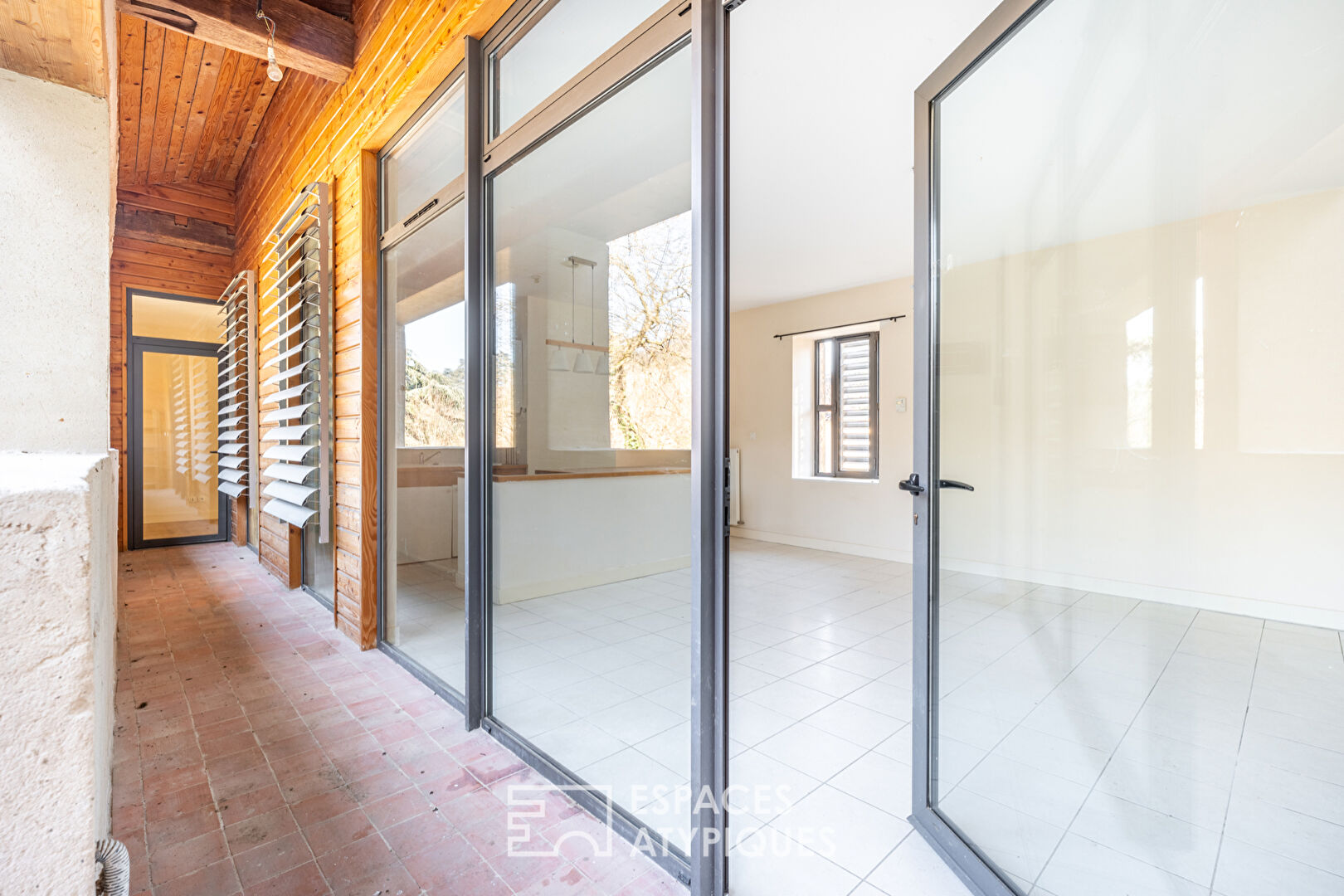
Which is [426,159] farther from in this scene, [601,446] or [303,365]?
[601,446]

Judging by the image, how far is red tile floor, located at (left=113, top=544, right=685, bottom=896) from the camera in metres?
1.51

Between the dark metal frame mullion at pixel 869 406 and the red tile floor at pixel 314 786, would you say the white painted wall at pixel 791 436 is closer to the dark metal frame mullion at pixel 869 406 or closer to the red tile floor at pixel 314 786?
the dark metal frame mullion at pixel 869 406

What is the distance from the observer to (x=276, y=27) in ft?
9.18

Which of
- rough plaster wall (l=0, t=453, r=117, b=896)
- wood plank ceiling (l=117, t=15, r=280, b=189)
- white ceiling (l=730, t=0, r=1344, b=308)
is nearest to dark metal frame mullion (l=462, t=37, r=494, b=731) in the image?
white ceiling (l=730, t=0, r=1344, b=308)

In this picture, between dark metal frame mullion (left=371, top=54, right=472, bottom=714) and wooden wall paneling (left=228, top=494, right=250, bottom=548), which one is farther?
wooden wall paneling (left=228, top=494, right=250, bottom=548)

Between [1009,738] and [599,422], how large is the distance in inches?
53.3

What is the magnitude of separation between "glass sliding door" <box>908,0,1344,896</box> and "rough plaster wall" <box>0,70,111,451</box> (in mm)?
1751

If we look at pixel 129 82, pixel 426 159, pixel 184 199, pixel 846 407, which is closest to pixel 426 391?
pixel 426 159

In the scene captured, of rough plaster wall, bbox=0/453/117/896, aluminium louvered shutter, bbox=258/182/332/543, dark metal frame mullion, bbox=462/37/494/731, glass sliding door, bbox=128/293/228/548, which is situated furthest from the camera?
glass sliding door, bbox=128/293/228/548

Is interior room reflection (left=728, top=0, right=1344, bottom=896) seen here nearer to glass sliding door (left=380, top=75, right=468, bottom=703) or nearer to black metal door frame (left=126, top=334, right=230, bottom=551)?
glass sliding door (left=380, top=75, right=468, bottom=703)

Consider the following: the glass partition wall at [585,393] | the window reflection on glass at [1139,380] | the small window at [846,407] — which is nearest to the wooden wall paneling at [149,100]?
the glass partition wall at [585,393]

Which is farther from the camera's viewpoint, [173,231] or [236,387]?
[173,231]

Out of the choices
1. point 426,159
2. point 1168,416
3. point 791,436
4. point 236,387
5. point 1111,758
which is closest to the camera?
point 1168,416

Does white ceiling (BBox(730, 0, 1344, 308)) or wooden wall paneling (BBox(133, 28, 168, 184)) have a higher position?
wooden wall paneling (BBox(133, 28, 168, 184))
